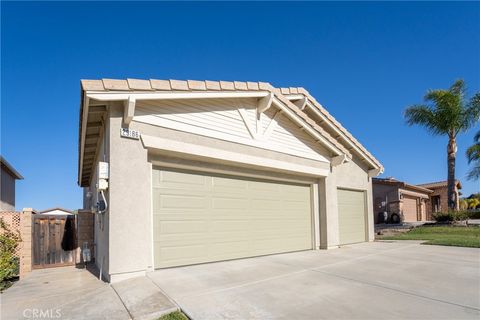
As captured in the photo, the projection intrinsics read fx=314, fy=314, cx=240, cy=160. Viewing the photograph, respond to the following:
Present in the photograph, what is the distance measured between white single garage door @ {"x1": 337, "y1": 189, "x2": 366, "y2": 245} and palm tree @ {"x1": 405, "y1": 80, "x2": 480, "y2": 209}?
33.8 ft

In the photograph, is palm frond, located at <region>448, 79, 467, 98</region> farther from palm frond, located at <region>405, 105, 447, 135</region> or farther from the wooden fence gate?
the wooden fence gate

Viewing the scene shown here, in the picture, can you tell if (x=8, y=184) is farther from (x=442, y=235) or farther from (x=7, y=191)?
(x=442, y=235)

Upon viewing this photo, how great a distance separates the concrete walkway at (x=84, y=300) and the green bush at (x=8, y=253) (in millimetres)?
376

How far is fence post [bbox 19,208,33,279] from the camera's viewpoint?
300 inches

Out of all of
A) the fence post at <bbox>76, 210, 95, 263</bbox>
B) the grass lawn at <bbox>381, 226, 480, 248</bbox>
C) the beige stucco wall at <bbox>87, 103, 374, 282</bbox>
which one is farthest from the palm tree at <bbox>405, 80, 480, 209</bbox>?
the fence post at <bbox>76, 210, 95, 263</bbox>

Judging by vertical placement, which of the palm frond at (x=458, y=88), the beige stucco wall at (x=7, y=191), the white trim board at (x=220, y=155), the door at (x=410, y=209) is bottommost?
the door at (x=410, y=209)

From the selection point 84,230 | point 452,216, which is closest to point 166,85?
point 84,230

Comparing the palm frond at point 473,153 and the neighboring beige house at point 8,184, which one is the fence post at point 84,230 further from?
the palm frond at point 473,153

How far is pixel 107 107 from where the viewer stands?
6.57 meters

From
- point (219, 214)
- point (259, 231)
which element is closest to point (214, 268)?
point (219, 214)

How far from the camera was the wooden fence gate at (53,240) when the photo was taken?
328 inches

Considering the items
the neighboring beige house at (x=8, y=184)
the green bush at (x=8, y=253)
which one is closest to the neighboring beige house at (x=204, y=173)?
the green bush at (x=8, y=253)

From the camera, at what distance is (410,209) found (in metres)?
28.3

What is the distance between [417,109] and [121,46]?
18.7m
